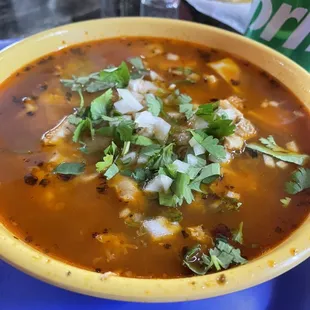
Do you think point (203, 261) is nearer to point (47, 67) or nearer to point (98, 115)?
point (98, 115)

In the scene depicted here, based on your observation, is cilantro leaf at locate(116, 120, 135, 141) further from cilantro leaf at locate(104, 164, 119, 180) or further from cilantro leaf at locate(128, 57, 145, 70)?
cilantro leaf at locate(128, 57, 145, 70)

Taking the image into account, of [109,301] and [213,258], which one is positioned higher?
[213,258]

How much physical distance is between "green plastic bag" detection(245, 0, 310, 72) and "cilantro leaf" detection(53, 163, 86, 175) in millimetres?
740

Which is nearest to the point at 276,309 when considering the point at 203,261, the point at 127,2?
the point at 203,261

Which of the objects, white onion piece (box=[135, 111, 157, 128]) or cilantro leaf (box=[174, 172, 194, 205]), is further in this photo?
white onion piece (box=[135, 111, 157, 128])

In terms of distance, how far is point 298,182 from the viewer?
957mm

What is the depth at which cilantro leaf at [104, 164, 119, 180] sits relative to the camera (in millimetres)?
919

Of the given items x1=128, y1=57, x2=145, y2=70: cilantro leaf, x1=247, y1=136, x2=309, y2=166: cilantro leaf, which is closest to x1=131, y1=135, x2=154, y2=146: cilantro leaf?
x1=247, y1=136, x2=309, y2=166: cilantro leaf

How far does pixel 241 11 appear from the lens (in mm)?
1595

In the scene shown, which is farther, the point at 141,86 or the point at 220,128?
the point at 141,86

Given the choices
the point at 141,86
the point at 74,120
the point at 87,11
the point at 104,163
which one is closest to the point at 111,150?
the point at 104,163

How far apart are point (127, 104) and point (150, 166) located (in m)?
0.19

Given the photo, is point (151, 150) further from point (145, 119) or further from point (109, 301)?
point (109, 301)

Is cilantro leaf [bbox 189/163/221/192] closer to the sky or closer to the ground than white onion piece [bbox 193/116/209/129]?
closer to the ground
